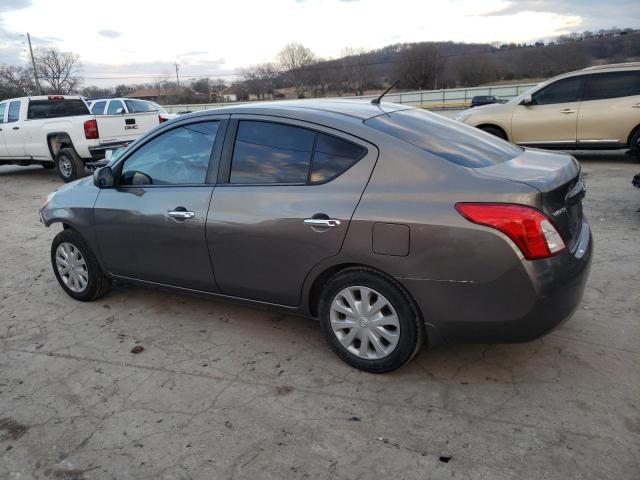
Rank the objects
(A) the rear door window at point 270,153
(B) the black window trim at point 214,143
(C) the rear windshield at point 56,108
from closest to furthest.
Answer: (A) the rear door window at point 270,153 → (B) the black window trim at point 214,143 → (C) the rear windshield at point 56,108

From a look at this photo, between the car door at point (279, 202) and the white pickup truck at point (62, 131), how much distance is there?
8.77 metres

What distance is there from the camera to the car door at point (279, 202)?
3.06 meters

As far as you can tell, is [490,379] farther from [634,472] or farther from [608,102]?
[608,102]

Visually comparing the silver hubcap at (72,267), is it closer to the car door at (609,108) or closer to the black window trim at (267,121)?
the black window trim at (267,121)

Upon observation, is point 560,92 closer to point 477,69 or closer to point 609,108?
point 609,108

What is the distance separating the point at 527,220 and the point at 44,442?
9.08ft

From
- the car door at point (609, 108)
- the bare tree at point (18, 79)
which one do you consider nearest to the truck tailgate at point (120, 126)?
the car door at point (609, 108)

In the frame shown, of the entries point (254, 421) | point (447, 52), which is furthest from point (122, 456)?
point (447, 52)

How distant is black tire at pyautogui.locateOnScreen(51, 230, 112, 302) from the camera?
174 inches

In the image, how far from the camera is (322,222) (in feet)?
10.0

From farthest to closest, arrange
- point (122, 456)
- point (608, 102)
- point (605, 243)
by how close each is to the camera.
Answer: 1. point (608, 102)
2. point (605, 243)
3. point (122, 456)

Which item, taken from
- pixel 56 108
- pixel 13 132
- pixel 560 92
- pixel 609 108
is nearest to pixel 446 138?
pixel 609 108

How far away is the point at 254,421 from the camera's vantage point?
2.81 meters

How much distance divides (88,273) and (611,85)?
941cm
